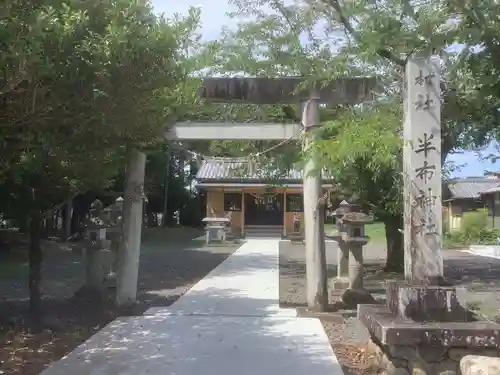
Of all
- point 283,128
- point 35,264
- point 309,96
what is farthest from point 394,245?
point 35,264

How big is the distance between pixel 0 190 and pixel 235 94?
162 inches

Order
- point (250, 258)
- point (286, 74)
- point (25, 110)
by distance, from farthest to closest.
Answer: point (250, 258)
point (286, 74)
point (25, 110)

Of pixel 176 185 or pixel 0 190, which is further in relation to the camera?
pixel 176 185

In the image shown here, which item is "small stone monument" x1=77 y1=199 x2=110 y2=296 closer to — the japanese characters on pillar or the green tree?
the green tree

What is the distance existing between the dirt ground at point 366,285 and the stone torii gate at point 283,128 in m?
1.05

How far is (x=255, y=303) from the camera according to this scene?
37.0ft

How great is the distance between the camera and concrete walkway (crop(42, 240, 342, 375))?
259 inches

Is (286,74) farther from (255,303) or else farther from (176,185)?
(176,185)

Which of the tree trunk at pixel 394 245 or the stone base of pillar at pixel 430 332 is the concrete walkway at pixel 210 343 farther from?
the tree trunk at pixel 394 245

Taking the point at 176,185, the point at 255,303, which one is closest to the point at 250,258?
the point at 255,303

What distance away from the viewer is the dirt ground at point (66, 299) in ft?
24.6

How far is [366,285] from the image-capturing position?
14562 millimetres

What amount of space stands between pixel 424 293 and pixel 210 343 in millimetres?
3098

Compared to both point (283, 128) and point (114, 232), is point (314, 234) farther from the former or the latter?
point (114, 232)
